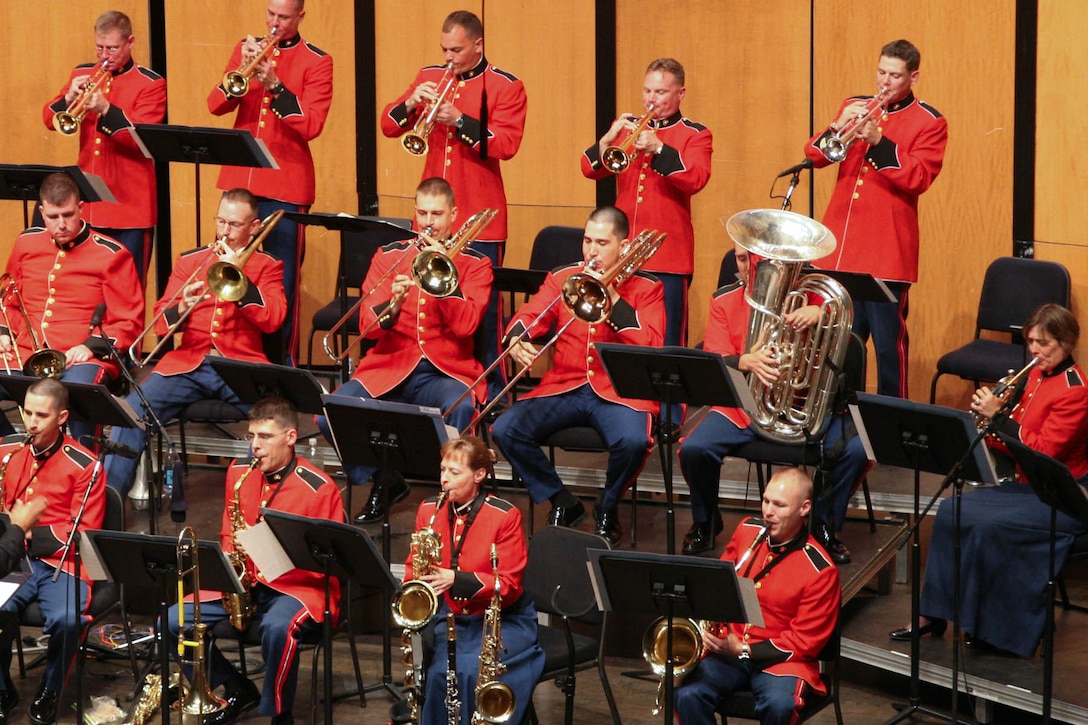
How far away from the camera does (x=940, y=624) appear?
22.2ft

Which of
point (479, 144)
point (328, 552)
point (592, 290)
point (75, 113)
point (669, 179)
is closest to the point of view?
point (328, 552)

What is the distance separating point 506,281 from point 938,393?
8.98 ft

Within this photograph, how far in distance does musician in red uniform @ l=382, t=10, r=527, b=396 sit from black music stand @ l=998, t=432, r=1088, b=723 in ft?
10.6

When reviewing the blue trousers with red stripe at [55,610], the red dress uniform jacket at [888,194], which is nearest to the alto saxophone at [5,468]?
the blue trousers with red stripe at [55,610]

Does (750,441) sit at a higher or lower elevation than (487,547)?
higher

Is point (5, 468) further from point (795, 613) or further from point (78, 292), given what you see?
point (795, 613)

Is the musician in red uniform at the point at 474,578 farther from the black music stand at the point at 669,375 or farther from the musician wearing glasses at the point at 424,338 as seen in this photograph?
the musician wearing glasses at the point at 424,338

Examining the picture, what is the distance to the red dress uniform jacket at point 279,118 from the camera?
8617mm

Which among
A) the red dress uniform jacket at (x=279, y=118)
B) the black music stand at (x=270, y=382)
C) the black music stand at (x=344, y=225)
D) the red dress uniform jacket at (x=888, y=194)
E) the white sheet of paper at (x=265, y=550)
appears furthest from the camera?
the red dress uniform jacket at (x=279, y=118)

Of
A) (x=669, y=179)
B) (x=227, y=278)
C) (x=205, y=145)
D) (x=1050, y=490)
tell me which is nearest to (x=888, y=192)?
(x=669, y=179)

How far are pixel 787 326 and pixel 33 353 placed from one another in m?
3.72

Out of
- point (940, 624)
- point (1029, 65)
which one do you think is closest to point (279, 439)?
point (940, 624)

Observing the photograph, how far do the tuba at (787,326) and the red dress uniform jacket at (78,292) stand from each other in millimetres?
3263

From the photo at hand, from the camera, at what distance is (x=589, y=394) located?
737cm
